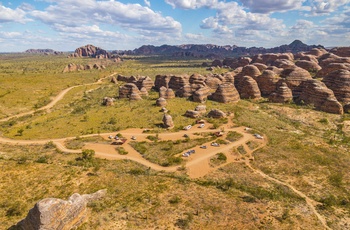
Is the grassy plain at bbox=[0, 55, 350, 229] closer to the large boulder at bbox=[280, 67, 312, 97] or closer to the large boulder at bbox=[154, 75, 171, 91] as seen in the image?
the large boulder at bbox=[280, 67, 312, 97]

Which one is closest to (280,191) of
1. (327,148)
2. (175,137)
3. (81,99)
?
(327,148)

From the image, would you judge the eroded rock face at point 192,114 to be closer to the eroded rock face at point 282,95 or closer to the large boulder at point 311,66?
the eroded rock face at point 282,95

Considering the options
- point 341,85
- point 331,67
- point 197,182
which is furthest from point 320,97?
point 197,182

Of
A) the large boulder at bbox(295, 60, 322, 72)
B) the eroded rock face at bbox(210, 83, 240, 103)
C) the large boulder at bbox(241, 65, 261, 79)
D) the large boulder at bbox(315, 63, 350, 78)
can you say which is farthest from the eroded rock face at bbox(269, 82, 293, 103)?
the large boulder at bbox(295, 60, 322, 72)

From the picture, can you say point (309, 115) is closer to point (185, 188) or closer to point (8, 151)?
point (185, 188)

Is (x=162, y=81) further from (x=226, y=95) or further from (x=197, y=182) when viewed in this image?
(x=197, y=182)

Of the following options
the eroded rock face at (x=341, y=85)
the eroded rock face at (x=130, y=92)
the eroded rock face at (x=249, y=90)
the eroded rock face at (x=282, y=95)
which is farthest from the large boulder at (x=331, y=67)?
the eroded rock face at (x=130, y=92)
